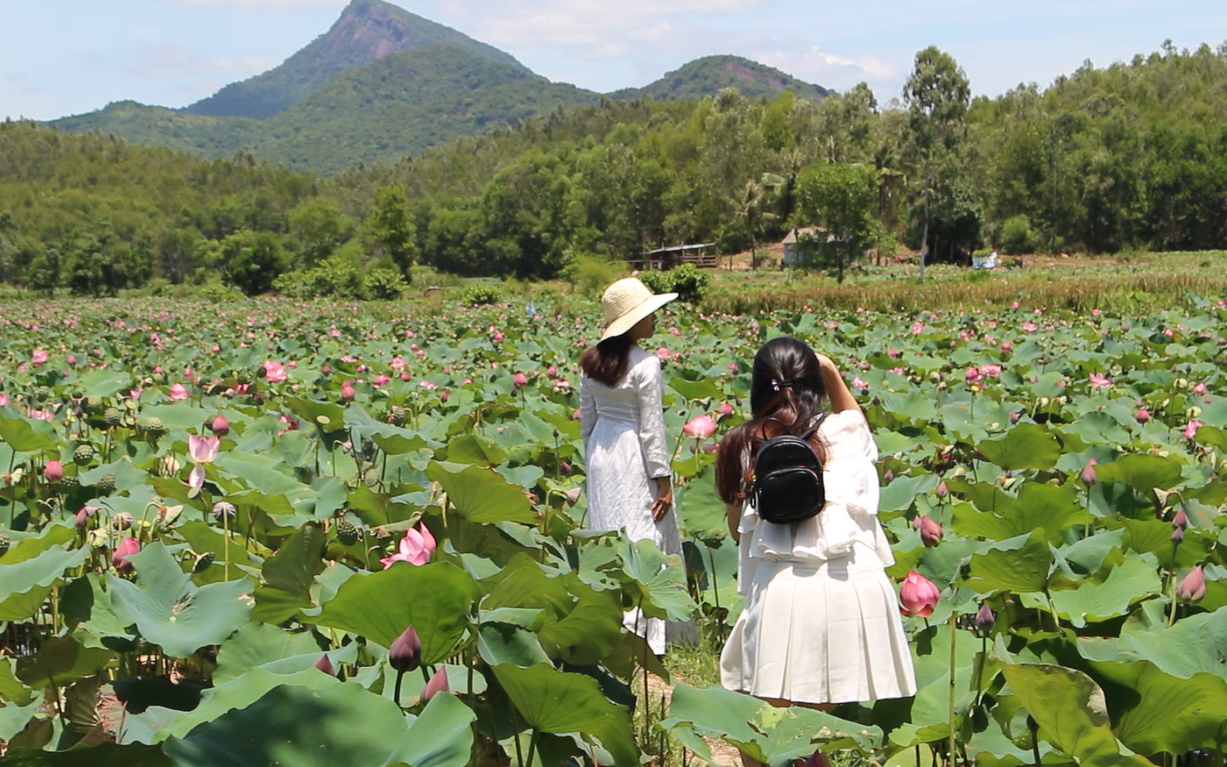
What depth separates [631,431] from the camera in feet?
10.3

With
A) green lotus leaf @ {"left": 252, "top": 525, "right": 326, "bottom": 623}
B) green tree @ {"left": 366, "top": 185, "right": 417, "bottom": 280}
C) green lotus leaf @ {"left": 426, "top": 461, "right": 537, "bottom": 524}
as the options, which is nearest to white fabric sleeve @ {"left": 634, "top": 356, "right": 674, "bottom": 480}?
green lotus leaf @ {"left": 426, "top": 461, "right": 537, "bottom": 524}

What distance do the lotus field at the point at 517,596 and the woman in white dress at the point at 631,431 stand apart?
12cm

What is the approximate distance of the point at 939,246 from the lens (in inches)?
1786

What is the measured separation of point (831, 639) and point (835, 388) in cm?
58

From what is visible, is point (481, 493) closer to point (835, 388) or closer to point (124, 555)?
point (124, 555)

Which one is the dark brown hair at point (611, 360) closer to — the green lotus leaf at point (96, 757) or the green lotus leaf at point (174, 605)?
the green lotus leaf at point (174, 605)

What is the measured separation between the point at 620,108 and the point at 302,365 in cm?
10505

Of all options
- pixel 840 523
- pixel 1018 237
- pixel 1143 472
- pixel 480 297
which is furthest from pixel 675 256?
pixel 840 523

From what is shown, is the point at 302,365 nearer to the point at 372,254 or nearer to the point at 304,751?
the point at 304,751

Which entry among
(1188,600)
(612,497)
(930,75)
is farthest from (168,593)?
(930,75)

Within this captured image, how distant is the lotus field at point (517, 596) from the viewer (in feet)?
4.57

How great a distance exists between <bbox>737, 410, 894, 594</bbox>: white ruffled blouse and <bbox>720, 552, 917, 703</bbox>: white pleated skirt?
3 cm

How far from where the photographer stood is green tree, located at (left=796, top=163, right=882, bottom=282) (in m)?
33.1

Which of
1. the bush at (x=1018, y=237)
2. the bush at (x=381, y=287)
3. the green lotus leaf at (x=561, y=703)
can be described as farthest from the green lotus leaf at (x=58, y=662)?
the bush at (x=1018, y=237)
